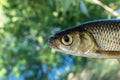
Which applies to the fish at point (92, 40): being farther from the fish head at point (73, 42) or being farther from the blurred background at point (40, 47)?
the blurred background at point (40, 47)

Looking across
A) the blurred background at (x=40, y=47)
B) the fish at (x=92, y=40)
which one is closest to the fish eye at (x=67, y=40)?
the fish at (x=92, y=40)

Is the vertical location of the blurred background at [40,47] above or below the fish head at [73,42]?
above

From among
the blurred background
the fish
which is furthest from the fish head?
the blurred background

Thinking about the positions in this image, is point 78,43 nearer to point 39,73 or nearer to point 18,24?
point 18,24

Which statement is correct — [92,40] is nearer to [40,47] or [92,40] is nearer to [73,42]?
[73,42]

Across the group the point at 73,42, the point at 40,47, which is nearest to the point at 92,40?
the point at 73,42

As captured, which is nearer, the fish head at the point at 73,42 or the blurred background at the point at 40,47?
the fish head at the point at 73,42

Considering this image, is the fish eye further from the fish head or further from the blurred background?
the blurred background

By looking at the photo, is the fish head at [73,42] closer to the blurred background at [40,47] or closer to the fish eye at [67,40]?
the fish eye at [67,40]
